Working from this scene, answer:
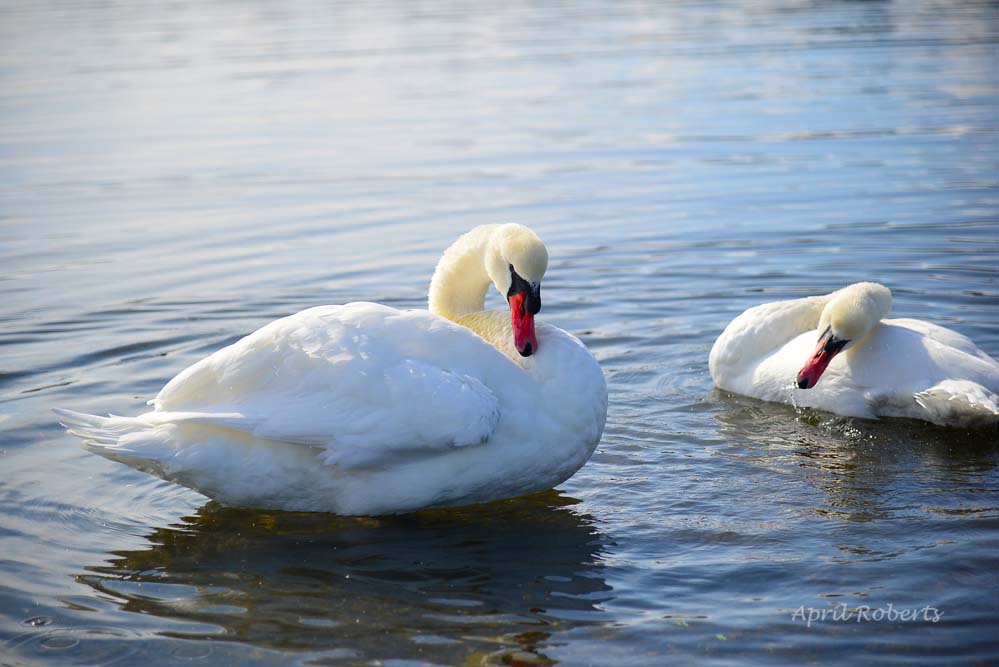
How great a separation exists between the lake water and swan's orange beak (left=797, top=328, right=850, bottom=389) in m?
0.30

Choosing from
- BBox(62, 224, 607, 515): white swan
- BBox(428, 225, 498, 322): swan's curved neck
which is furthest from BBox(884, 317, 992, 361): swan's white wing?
BBox(428, 225, 498, 322): swan's curved neck

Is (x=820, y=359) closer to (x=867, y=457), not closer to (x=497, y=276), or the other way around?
(x=867, y=457)

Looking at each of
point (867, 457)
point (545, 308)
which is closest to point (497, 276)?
point (867, 457)

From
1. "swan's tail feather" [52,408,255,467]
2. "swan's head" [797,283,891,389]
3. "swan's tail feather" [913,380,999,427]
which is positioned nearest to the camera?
"swan's tail feather" [52,408,255,467]

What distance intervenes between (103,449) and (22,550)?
586 millimetres

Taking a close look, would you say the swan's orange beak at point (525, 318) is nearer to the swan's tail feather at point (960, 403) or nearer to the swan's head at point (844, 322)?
the swan's head at point (844, 322)

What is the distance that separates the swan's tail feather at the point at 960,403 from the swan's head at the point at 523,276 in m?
2.22

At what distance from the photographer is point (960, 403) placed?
6816 millimetres

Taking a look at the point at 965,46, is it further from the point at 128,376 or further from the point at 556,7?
the point at 128,376

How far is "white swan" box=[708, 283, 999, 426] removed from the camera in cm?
700

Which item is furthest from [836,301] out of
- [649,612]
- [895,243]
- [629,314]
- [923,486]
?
[895,243]

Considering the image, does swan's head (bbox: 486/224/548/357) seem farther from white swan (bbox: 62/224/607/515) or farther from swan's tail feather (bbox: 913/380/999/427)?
swan's tail feather (bbox: 913/380/999/427)

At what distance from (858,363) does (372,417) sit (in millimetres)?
3139

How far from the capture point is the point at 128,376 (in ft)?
27.7
